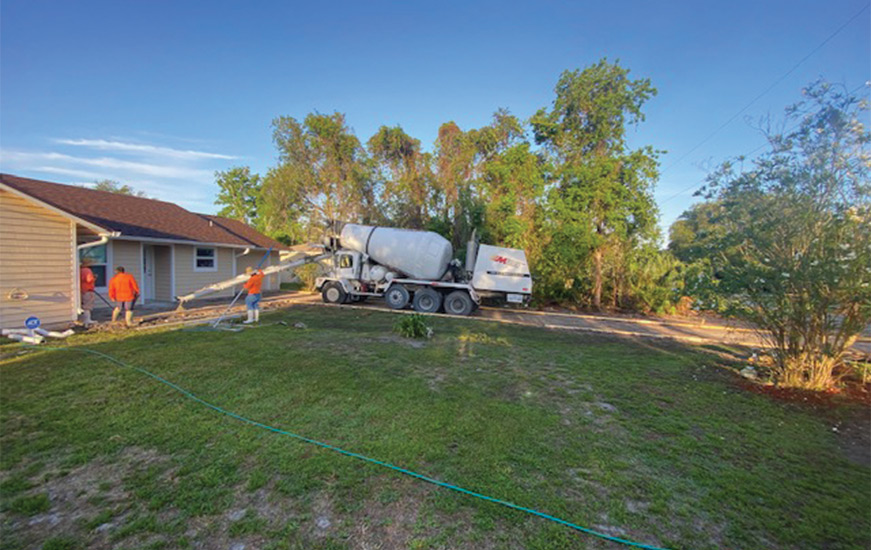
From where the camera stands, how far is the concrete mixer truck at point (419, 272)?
1384cm

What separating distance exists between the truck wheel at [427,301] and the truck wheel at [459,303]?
364 mm

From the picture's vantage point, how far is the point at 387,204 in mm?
24062

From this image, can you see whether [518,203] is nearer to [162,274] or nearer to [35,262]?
[162,274]

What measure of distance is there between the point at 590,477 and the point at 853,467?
2875 mm

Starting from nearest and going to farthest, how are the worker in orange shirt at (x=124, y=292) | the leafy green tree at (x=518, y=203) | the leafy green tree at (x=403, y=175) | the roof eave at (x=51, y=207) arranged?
1. the roof eave at (x=51, y=207)
2. the worker in orange shirt at (x=124, y=292)
3. the leafy green tree at (x=518, y=203)
4. the leafy green tree at (x=403, y=175)

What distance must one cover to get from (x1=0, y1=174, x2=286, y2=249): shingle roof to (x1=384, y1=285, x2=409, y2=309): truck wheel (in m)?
7.75

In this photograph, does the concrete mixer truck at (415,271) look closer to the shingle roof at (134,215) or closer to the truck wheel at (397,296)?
the truck wheel at (397,296)

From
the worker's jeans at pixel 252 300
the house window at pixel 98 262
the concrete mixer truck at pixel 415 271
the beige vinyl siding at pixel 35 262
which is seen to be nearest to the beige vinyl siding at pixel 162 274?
the concrete mixer truck at pixel 415 271

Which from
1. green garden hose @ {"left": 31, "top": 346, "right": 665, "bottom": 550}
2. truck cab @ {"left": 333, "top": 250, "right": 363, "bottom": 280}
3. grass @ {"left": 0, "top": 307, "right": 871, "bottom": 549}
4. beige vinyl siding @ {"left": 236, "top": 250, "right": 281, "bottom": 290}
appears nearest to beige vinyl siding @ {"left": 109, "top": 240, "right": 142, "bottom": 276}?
beige vinyl siding @ {"left": 236, "top": 250, "right": 281, "bottom": 290}

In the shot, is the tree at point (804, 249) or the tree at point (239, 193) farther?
the tree at point (239, 193)

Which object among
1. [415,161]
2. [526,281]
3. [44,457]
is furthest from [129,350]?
[415,161]

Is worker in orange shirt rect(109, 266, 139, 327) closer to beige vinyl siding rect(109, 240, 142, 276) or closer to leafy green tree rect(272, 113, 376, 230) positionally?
beige vinyl siding rect(109, 240, 142, 276)

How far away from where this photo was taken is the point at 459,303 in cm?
1392

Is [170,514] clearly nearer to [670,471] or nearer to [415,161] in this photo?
[670,471]
